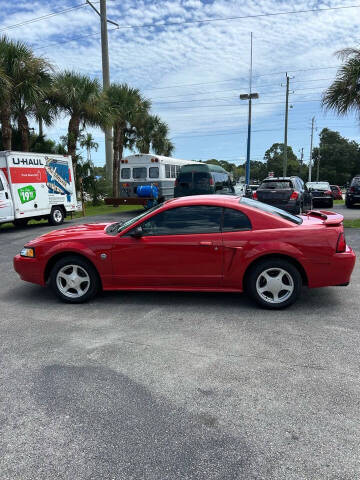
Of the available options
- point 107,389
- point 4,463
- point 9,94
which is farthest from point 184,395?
point 9,94

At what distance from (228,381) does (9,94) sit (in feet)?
51.1

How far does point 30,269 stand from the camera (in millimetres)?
5113

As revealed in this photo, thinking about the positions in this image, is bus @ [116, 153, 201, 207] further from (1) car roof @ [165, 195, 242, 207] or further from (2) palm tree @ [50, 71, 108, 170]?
(1) car roof @ [165, 195, 242, 207]

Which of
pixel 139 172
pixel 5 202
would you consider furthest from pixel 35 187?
pixel 139 172

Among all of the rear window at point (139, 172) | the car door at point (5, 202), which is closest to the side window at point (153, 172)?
the rear window at point (139, 172)

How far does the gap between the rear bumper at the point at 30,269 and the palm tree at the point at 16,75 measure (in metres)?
12.4

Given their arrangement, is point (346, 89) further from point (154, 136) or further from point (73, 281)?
point (154, 136)

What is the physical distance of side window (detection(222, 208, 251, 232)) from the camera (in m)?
4.74

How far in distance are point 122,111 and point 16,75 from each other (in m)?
9.82

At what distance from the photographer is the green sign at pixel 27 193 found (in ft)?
41.1

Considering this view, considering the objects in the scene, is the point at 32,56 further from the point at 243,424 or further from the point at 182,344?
the point at 243,424

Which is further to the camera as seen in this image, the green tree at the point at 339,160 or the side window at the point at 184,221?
the green tree at the point at 339,160

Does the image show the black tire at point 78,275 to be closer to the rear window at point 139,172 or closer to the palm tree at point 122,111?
the rear window at point 139,172

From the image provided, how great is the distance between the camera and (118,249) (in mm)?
4855
